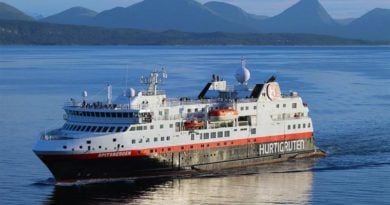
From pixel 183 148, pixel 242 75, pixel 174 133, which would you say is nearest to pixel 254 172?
pixel 183 148

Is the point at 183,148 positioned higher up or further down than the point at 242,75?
further down

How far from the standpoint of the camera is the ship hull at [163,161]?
43.3 m

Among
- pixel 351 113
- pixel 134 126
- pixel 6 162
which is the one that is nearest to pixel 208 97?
pixel 134 126

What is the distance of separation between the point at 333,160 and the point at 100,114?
1477 centimetres

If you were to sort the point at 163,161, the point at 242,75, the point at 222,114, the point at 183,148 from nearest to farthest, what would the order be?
the point at 163,161
the point at 183,148
the point at 222,114
the point at 242,75

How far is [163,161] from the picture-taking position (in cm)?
4528

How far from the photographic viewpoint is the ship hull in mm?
43281

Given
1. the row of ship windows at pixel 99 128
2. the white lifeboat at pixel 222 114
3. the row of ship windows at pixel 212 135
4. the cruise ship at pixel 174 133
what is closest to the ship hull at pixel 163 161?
the cruise ship at pixel 174 133

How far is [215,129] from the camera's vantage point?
47.7 meters

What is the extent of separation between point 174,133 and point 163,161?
1.57 m

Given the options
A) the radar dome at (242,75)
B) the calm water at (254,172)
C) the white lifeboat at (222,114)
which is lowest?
the calm water at (254,172)

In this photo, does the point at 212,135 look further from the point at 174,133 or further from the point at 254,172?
the point at 254,172

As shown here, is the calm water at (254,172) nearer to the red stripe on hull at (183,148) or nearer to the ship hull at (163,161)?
the ship hull at (163,161)

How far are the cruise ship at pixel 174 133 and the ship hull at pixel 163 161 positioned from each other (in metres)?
0.05
